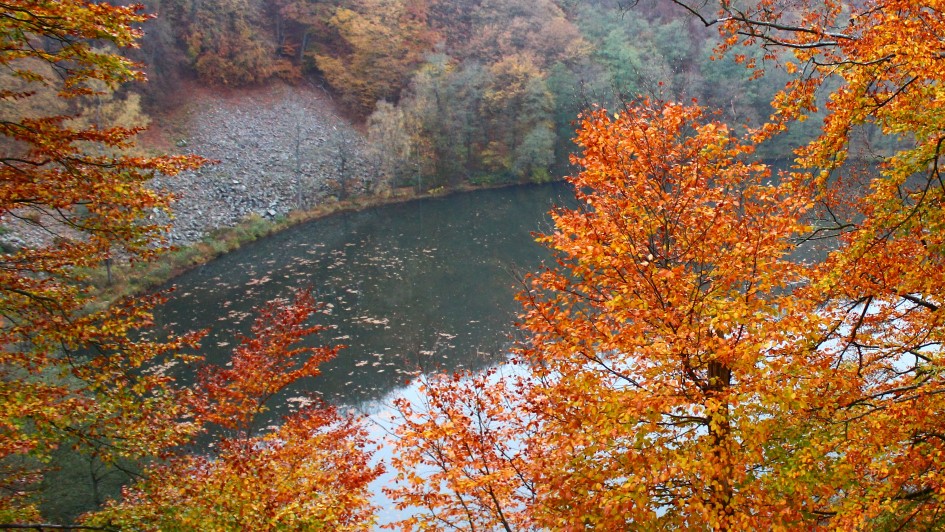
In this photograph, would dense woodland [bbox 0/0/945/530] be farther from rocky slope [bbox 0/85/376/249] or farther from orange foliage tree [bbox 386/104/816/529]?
rocky slope [bbox 0/85/376/249]

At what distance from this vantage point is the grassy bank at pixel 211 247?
84.1ft

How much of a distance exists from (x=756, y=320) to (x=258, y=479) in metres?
7.29

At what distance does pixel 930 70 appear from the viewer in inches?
188

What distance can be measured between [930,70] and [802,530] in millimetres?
4116

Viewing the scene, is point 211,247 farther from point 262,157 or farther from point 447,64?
point 447,64

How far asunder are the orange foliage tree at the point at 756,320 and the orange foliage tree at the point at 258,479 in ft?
7.24

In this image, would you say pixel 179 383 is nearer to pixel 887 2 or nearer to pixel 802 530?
pixel 802 530

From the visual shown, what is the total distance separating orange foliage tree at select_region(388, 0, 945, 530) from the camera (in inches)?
210

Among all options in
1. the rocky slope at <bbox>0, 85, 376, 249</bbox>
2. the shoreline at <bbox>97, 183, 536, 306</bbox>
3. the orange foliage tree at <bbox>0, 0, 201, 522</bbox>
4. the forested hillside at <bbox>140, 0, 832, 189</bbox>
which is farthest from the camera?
the forested hillside at <bbox>140, 0, 832, 189</bbox>

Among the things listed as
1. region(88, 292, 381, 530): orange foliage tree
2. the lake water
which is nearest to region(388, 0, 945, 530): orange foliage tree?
region(88, 292, 381, 530): orange foliage tree

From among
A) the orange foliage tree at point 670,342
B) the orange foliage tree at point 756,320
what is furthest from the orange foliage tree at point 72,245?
the orange foliage tree at point 756,320

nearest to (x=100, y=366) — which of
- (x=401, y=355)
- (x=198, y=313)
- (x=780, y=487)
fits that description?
(x=780, y=487)

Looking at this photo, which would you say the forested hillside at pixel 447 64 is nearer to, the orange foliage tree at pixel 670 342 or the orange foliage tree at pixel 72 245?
the orange foliage tree at pixel 72 245

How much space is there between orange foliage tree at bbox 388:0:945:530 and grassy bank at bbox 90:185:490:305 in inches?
572
